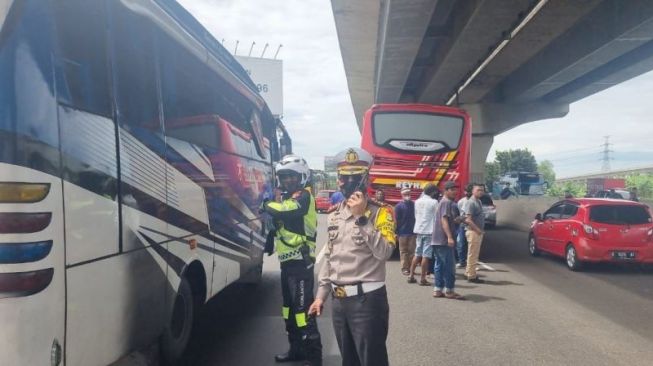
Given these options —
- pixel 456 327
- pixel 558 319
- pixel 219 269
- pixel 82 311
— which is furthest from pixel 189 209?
pixel 558 319

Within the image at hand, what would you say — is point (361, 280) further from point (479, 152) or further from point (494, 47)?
point (479, 152)

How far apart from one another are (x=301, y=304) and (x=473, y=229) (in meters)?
5.28

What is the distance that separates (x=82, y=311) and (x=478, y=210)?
25.7 feet

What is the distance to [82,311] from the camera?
2994 mm

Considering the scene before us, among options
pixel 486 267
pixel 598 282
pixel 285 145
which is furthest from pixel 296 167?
pixel 486 267

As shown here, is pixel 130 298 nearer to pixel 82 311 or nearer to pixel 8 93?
pixel 82 311

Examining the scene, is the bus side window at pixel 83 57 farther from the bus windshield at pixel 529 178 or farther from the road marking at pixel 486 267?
the bus windshield at pixel 529 178

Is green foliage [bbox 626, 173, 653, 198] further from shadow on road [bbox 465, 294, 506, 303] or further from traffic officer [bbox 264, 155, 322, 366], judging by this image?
traffic officer [bbox 264, 155, 322, 366]

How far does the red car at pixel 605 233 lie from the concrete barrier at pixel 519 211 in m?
9.96

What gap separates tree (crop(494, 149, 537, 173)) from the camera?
269 ft

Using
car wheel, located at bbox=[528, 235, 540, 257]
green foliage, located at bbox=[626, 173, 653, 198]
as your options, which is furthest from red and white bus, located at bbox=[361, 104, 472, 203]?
green foliage, located at bbox=[626, 173, 653, 198]

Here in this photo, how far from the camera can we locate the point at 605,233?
1063cm

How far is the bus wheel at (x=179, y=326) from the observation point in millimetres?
4638

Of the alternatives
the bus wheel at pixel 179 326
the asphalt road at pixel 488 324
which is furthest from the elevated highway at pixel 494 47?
the bus wheel at pixel 179 326
